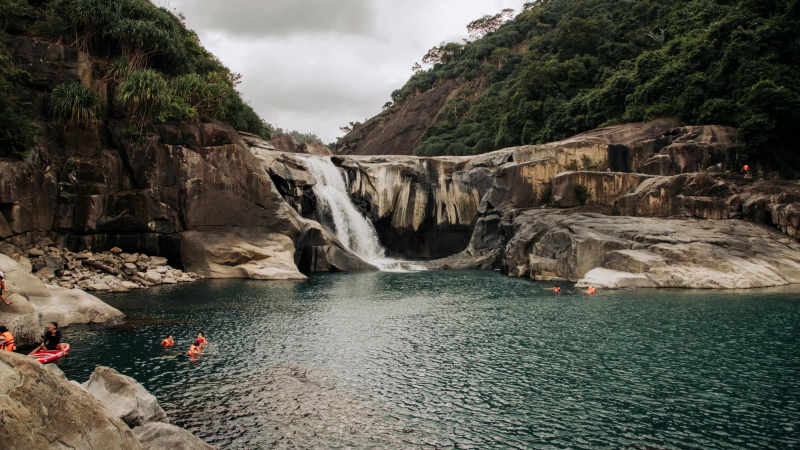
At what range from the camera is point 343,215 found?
45750mm

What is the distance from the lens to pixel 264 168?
4006cm

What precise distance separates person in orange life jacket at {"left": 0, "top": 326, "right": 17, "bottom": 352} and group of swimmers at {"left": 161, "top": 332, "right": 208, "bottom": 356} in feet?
12.8

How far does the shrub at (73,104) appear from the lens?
31.8 metres

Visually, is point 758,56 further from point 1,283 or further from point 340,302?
point 1,283

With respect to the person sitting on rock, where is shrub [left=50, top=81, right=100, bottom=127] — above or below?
above

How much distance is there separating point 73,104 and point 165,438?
103 feet

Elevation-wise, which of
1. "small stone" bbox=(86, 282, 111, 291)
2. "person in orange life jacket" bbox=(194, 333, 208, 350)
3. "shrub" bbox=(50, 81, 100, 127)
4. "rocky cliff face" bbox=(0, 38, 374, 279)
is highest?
"shrub" bbox=(50, 81, 100, 127)

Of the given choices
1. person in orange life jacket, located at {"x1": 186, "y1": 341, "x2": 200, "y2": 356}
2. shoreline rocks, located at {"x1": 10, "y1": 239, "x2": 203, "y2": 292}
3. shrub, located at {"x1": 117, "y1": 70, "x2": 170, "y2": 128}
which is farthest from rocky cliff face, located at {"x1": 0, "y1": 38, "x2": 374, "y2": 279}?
person in orange life jacket, located at {"x1": 186, "y1": 341, "x2": 200, "y2": 356}

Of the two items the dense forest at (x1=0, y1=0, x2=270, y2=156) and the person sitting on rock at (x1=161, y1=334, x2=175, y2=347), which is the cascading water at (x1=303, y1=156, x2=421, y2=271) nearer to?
the dense forest at (x1=0, y1=0, x2=270, y2=156)

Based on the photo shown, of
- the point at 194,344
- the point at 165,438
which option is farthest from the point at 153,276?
the point at 165,438

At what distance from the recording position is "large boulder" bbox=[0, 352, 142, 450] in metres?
4.71

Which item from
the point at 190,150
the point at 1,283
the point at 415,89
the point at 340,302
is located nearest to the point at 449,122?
the point at 415,89

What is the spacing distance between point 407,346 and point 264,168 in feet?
90.3

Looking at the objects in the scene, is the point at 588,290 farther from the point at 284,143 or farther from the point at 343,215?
the point at 284,143
